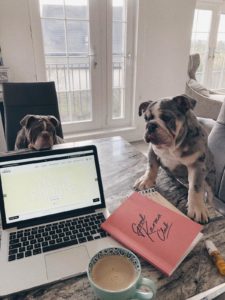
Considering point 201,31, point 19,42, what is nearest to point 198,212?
point 19,42

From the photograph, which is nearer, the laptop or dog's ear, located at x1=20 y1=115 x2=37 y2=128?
the laptop

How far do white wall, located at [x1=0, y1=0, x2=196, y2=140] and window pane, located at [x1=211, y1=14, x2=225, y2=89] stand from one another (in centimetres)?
162

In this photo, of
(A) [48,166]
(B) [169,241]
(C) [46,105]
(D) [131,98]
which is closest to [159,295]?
(B) [169,241]

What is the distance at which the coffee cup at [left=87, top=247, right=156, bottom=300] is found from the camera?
1.58ft

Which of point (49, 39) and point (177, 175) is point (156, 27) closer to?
point (49, 39)

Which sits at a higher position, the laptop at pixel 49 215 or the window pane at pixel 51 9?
the window pane at pixel 51 9

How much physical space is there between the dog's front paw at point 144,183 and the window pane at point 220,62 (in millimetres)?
4488

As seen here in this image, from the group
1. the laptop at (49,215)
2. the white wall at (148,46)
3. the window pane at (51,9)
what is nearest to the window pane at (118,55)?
the white wall at (148,46)

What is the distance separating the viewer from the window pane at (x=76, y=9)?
2.66 meters

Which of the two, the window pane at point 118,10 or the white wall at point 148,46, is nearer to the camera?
the white wall at point 148,46

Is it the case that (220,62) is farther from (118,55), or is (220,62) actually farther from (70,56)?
(70,56)

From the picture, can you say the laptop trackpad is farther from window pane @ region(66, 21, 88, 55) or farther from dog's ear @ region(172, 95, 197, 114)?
window pane @ region(66, 21, 88, 55)

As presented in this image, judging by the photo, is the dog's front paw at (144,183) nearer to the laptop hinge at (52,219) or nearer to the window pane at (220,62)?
the laptop hinge at (52,219)

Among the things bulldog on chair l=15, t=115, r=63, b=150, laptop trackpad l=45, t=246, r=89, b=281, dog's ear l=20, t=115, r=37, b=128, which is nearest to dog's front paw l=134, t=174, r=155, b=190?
laptop trackpad l=45, t=246, r=89, b=281
